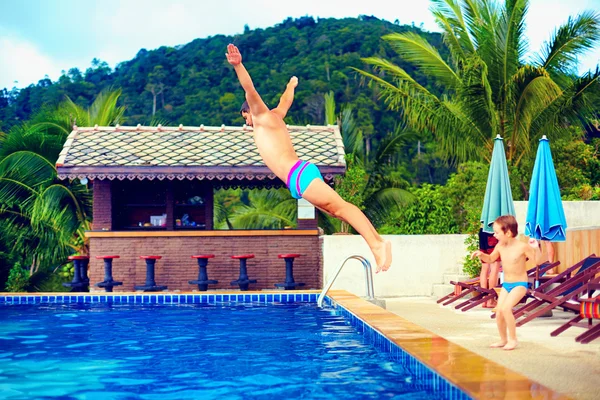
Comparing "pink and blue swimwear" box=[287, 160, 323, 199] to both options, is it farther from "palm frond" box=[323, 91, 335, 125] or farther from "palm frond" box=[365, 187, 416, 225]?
"palm frond" box=[323, 91, 335, 125]

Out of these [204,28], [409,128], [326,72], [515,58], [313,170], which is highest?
[204,28]

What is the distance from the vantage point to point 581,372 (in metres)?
5.94

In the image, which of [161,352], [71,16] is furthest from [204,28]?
[161,352]

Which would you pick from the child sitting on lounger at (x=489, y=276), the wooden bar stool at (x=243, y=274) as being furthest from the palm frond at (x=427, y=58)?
the child sitting on lounger at (x=489, y=276)

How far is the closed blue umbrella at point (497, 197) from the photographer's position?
11453mm

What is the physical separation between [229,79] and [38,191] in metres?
16.0

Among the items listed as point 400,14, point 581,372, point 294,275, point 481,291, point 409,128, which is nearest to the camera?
point 581,372

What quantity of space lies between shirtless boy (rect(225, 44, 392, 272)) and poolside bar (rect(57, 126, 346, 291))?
287 inches

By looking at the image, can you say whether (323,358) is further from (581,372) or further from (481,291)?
(481,291)

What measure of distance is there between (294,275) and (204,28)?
107 feet

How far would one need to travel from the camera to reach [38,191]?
1950 cm

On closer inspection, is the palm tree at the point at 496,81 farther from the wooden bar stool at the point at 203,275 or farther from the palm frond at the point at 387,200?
the wooden bar stool at the point at 203,275

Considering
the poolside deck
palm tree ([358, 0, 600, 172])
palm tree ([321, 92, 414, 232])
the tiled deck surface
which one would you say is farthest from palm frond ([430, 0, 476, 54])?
the tiled deck surface

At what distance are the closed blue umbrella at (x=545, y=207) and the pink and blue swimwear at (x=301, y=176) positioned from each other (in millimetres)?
4251
